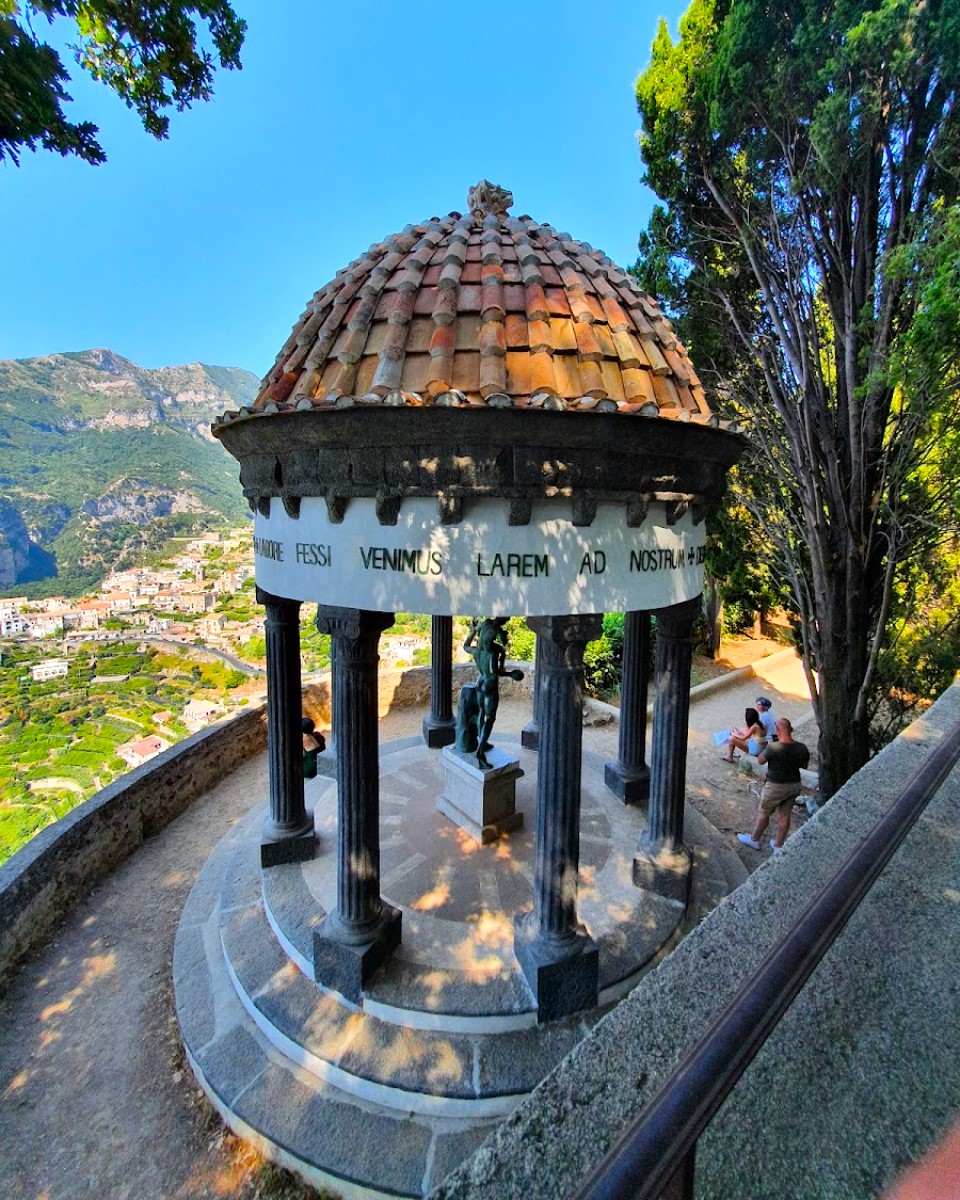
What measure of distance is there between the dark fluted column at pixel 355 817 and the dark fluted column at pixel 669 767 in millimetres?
2886

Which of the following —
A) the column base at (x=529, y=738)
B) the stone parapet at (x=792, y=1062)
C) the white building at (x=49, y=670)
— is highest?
the stone parapet at (x=792, y=1062)

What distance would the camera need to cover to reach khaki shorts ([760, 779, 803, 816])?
7207 millimetres

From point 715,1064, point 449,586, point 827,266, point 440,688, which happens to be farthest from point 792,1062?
point 827,266

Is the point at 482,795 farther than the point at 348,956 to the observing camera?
Yes

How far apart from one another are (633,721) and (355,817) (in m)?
4.49

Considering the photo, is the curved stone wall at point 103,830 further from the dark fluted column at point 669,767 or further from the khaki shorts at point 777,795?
the khaki shorts at point 777,795

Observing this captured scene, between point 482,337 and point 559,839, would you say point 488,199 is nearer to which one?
point 482,337

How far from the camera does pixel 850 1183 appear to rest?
1.65m

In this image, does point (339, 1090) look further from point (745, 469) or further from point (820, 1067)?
point (745, 469)

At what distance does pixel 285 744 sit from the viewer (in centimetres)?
632

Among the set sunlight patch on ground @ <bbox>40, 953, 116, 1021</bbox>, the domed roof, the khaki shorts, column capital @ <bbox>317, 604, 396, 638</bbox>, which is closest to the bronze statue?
column capital @ <bbox>317, 604, 396, 638</bbox>

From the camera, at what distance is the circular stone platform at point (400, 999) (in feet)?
13.2

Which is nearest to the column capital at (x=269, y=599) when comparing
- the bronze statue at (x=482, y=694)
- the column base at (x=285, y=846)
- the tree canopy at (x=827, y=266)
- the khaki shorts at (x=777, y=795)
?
the bronze statue at (x=482, y=694)

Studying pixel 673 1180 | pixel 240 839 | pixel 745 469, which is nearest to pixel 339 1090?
pixel 240 839
